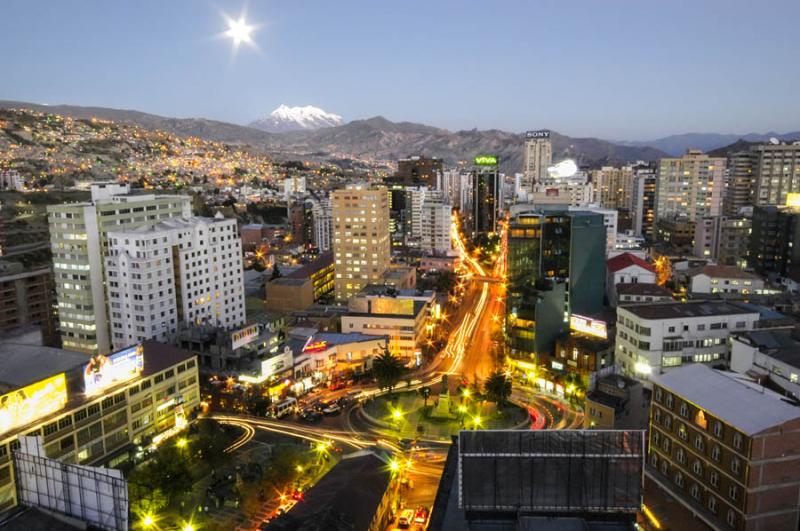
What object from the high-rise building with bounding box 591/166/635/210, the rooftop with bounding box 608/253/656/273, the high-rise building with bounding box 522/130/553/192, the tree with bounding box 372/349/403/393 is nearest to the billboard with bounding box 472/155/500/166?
the high-rise building with bounding box 591/166/635/210

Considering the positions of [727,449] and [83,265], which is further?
[83,265]

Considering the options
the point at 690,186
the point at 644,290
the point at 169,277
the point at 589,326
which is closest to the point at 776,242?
the point at 644,290

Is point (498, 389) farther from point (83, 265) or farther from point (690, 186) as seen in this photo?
point (690, 186)

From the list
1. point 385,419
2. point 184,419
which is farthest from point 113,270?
point 385,419

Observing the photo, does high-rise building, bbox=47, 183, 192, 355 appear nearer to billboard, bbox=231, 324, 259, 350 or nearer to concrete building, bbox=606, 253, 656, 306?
billboard, bbox=231, 324, 259, 350

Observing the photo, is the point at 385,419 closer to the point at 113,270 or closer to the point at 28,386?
the point at 28,386

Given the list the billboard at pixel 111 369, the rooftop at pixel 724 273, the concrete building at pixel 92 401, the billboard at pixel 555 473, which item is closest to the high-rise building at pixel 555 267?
the rooftop at pixel 724 273

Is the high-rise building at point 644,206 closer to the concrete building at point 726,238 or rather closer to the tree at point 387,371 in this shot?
the concrete building at point 726,238

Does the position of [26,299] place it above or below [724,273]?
below
